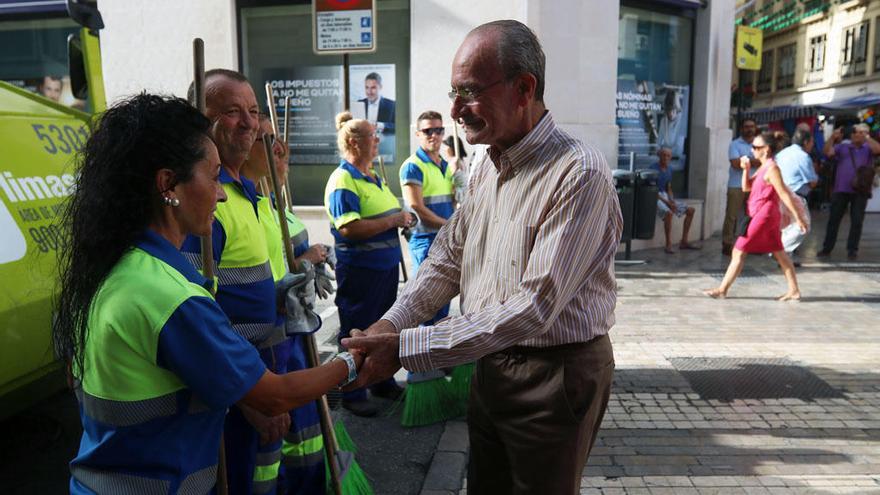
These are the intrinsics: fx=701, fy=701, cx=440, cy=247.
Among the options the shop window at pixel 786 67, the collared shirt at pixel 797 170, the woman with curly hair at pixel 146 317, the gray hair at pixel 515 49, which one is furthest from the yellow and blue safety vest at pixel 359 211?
the shop window at pixel 786 67

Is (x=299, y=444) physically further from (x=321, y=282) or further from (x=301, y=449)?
(x=321, y=282)

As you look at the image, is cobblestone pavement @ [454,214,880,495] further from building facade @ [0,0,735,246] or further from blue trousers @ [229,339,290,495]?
building facade @ [0,0,735,246]

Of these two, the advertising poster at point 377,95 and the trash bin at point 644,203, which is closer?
the trash bin at point 644,203

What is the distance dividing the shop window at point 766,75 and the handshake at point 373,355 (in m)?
48.1

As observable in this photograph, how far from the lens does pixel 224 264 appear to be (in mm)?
2590

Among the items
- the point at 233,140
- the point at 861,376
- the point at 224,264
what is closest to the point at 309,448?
the point at 224,264

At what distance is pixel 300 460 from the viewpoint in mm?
3135

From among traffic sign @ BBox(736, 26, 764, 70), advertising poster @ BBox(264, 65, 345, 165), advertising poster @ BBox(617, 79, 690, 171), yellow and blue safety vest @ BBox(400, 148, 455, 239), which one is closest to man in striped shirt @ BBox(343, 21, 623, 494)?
yellow and blue safety vest @ BBox(400, 148, 455, 239)

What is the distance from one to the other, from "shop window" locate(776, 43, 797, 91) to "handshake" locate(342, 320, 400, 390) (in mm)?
45086

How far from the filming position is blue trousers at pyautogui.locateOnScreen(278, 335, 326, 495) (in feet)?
10.2

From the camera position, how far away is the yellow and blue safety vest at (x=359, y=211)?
15.1 ft

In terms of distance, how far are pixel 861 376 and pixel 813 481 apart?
7.07 feet

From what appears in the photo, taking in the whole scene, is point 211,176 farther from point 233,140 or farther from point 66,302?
point 233,140

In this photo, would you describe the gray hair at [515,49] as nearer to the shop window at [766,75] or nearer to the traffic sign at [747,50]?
the traffic sign at [747,50]
